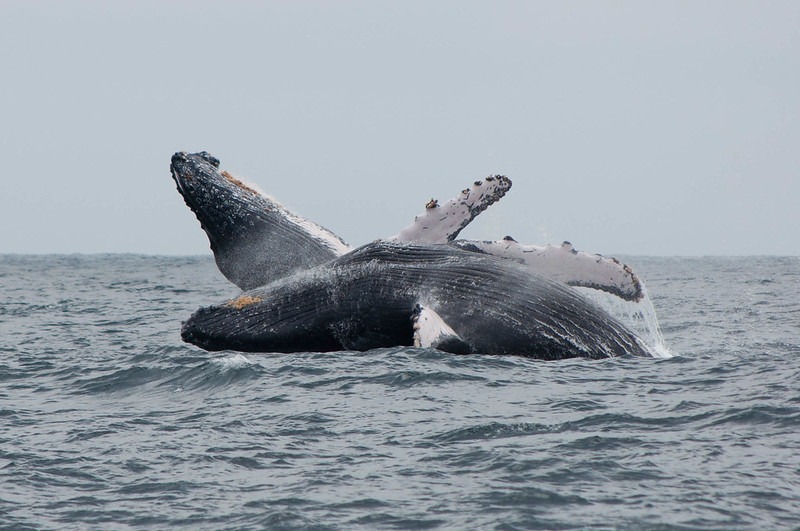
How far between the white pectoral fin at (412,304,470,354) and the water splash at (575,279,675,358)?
1.81 metres

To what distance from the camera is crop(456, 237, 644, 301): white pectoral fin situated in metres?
10.7

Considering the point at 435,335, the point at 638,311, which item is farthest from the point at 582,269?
the point at 435,335

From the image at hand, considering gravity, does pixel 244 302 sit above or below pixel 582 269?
below

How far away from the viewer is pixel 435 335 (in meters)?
9.44

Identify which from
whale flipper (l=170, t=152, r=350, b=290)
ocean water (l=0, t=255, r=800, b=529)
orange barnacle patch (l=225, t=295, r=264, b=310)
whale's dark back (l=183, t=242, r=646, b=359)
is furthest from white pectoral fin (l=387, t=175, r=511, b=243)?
orange barnacle patch (l=225, t=295, r=264, b=310)

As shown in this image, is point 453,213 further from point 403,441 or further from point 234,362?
point 403,441

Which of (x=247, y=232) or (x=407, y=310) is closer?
(x=407, y=310)

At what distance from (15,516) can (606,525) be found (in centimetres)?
363

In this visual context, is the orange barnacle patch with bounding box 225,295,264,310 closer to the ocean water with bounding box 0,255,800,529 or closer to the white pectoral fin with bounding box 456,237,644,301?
the ocean water with bounding box 0,255,800,529

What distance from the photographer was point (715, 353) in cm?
1134

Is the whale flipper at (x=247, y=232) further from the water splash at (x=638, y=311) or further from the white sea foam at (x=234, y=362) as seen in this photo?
the water splash at (x=638, y=311)

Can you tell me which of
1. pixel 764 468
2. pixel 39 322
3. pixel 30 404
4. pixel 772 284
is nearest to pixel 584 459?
pixel 764 468

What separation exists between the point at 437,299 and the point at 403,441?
303 cm

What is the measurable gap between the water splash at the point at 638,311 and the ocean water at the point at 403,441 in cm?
44
